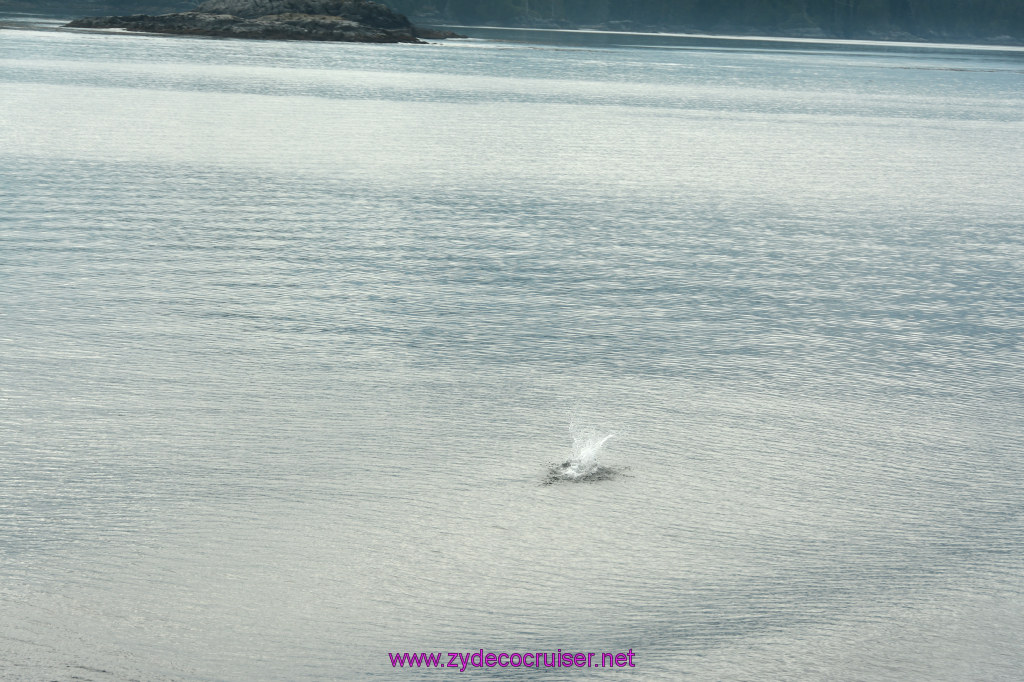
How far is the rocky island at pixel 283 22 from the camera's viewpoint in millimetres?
146000

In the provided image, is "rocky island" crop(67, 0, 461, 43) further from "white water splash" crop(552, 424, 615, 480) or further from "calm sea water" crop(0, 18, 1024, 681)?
"white water splash" crop(552, 424, 615, 480)

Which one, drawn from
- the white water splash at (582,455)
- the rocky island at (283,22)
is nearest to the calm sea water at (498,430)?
the white water splash at (582,455)

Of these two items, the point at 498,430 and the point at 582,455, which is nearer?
the point at 582,455

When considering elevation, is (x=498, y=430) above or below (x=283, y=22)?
below

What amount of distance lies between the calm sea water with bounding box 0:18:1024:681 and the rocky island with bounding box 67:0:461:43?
414 ft

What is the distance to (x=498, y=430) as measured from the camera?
10242mm

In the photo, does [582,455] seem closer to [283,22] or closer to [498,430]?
[498,430]

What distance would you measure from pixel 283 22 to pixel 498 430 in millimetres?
145267

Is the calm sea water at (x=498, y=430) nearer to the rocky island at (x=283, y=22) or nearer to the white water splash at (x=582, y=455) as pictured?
the white water splash at (x=582, y=455)

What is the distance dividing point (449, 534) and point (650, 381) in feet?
14.1

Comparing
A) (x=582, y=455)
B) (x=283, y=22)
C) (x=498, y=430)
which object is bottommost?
(x=582, y=455)

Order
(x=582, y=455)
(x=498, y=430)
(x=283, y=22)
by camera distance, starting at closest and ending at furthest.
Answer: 1. (x=582, y=455)
2. (x=498, y=430)
3. (x=283, y=22)

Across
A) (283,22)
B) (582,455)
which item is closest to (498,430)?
(582,455)

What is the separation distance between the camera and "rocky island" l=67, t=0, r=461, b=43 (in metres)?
146
